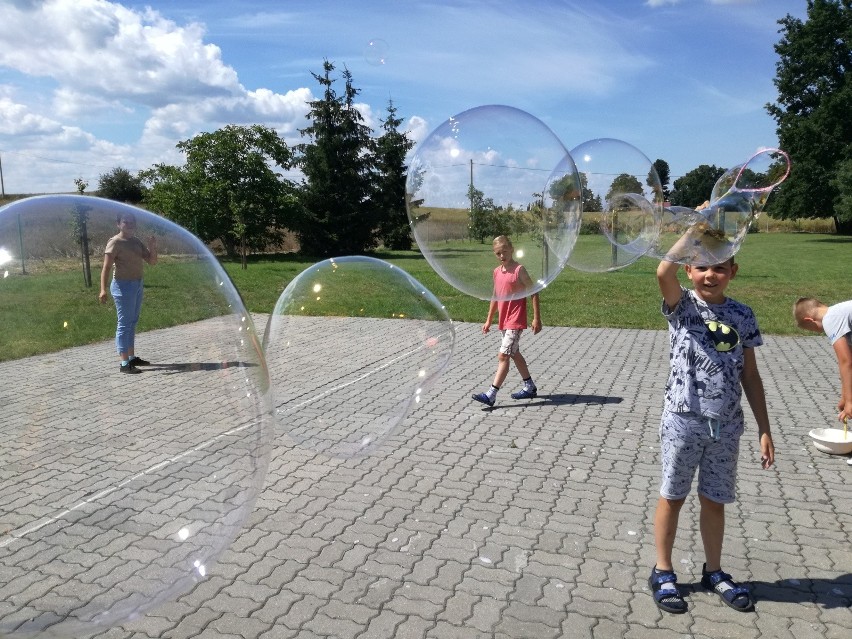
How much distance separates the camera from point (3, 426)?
1804mm

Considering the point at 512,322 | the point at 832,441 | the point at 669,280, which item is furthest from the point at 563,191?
the point at 832,441

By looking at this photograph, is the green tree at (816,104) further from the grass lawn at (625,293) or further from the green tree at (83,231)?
the green tree at (83,231)

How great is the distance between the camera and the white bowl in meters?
5.54

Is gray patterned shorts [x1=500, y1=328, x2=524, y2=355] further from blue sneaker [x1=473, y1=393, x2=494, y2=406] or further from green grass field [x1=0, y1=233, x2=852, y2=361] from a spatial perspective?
green grass field [x1=0, y1=233, x2=852, y2=361]

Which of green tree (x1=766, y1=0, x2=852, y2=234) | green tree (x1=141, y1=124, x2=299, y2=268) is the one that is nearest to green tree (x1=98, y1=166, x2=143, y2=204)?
green tree (x1=141, y1=124, x2=299, y2=268)

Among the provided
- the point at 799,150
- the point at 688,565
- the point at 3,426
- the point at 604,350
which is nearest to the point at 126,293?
the point at 3,426

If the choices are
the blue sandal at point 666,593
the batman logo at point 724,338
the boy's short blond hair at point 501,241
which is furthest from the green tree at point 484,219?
the blue sandal at point 666,593

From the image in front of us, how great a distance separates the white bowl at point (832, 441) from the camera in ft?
18.2

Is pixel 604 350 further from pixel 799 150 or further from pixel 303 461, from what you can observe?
pixel 799 150

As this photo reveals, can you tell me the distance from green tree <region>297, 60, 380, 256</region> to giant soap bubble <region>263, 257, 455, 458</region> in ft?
Result: 117

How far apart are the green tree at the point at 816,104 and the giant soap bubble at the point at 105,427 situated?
53234mm

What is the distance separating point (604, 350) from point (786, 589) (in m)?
7.21

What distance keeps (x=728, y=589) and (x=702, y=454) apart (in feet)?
2.33

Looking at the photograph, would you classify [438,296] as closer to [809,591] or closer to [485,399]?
[485,399]
